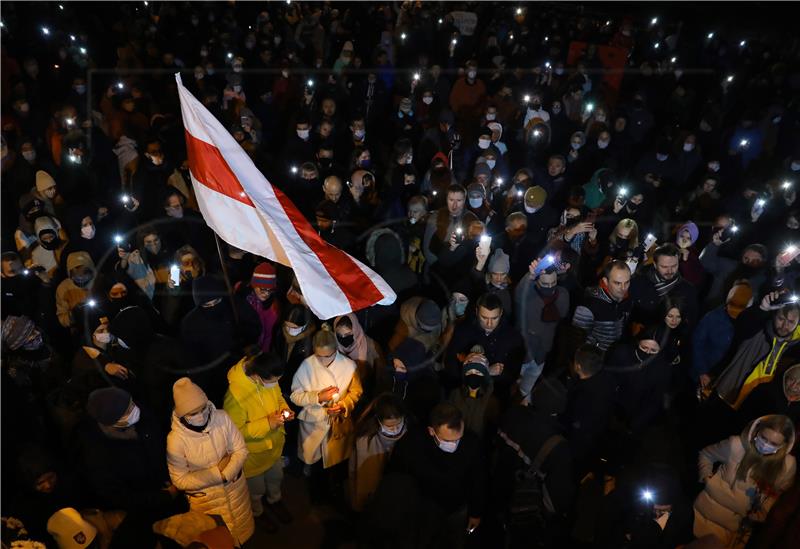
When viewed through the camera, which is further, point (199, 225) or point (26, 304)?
point (199, 225)

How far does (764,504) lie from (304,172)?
587cm

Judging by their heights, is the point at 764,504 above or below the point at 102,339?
below

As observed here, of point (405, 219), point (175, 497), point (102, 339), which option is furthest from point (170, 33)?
point (175, 497)

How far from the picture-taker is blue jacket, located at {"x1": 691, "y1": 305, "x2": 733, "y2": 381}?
16.2 feet

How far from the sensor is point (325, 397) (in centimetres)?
400

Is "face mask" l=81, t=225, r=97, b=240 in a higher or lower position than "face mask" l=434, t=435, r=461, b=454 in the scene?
higher

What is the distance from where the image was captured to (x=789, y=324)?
4.33m

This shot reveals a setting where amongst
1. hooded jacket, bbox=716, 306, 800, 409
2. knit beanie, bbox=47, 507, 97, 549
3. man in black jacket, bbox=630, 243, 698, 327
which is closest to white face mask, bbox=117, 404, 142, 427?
knit beanie, bbox=47, 507, 97, 549

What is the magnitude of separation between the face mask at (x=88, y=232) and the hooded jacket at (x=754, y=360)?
644cm

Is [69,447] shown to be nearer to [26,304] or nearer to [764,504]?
[26,304]

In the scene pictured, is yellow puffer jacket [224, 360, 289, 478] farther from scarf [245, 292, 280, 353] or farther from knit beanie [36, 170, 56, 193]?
knit beanie [36, 170, 56, 193]

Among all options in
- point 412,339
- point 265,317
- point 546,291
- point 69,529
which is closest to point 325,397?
point 412,339

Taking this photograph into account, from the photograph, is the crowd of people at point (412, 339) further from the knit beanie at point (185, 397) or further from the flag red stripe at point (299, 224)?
the flag red stripe at point (299, 224)

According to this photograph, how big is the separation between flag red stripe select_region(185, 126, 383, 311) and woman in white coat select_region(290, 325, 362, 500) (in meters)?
0.41
